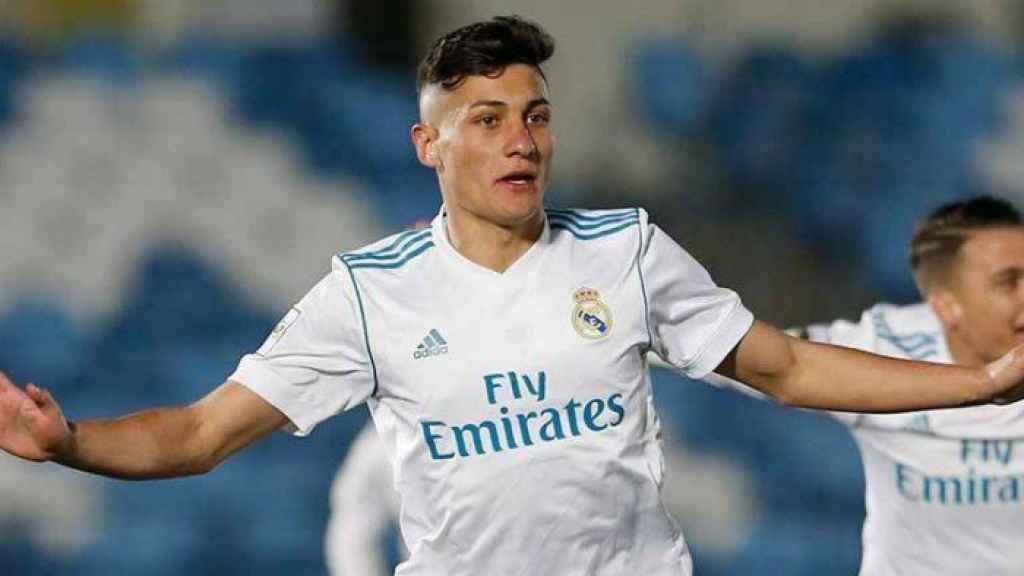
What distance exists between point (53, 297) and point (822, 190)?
2792 millimetres

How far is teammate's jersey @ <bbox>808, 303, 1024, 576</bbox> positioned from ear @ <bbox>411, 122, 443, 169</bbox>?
1.22 meters

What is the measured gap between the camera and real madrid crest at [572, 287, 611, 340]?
9.93ft

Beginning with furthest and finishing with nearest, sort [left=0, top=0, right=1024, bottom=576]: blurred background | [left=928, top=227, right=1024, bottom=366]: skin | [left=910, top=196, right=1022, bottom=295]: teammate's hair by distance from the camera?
1. [left=0, top=0, right=1024, bottom=576]: blurred background
2. [left=910, top=196, right=1022, bottom=295]: teammate's hair
3. [left=928, top=227, right=1024, bottom=366]: skin

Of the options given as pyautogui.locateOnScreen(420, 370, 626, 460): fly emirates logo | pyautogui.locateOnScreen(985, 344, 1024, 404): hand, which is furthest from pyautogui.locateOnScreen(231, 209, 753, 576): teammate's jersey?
pyautogui.locateOnScreen(985, 344, 1024, 404): hand

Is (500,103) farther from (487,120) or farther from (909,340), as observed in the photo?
(909,340)

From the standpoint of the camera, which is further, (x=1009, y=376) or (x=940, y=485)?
(x=940, y=485)

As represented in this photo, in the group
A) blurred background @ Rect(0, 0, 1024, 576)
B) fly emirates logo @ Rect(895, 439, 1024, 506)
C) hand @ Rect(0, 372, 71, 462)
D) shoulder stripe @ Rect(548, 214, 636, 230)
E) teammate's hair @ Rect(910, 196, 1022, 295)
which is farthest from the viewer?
blurred background @ Rect(0, 0, 1024, 576)

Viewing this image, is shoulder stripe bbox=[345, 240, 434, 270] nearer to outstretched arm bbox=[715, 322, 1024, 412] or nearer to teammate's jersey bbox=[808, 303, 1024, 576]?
outstretched arm bbox=[715, 322, 1024, 412]

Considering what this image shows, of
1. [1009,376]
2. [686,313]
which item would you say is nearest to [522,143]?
[686,313]

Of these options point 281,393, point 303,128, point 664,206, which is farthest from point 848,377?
point 303,128

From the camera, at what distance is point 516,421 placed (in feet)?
9.80

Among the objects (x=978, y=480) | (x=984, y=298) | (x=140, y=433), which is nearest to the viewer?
(x=140, y=433)

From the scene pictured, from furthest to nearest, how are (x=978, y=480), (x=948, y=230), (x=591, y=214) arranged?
(x=948, y=230) → (x=978, y=480) → (x=591, y=214)

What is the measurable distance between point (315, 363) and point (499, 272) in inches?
13.9
